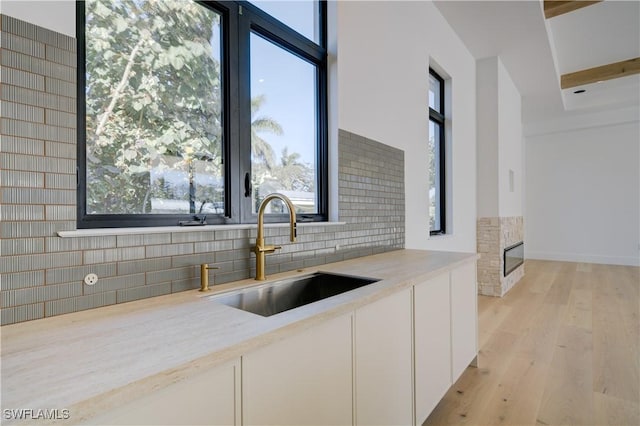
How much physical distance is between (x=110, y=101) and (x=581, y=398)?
2.91m

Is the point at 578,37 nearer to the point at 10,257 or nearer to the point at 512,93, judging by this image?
the point at 512,93

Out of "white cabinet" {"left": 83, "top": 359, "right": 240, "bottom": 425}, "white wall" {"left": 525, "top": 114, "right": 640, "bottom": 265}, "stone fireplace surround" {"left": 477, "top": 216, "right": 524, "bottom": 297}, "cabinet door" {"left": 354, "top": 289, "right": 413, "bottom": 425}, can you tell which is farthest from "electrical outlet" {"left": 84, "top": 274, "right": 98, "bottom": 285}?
"white wall" {"left": 525, "top": 114, "right": 640, "bottom": 265}

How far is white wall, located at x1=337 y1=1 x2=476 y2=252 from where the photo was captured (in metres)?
2.19

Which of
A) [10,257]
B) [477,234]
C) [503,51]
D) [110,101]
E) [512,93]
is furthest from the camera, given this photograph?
[512,93]

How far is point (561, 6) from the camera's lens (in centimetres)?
350

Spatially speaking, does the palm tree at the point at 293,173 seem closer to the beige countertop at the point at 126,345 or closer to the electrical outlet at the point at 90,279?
the beige countertop at the point at 126,345

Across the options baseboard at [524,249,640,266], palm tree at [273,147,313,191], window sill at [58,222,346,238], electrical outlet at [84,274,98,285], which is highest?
palm tree at [273,147,313,191]

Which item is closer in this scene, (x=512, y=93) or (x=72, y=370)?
(x=72, y=370)

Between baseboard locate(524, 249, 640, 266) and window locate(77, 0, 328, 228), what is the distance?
758 centimetres

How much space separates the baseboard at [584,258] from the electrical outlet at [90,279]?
8.84 m

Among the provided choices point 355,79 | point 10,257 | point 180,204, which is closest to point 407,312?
point 180,204

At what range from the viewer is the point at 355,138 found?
220 cm

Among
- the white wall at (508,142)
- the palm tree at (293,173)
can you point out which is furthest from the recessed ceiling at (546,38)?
the palm tree at (293,173)

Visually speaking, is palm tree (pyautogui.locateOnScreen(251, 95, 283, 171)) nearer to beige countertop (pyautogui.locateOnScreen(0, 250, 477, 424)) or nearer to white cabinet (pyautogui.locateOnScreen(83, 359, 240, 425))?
beige countertop (pyautogui.locateOnScreen(0, 250, 477, 424))
